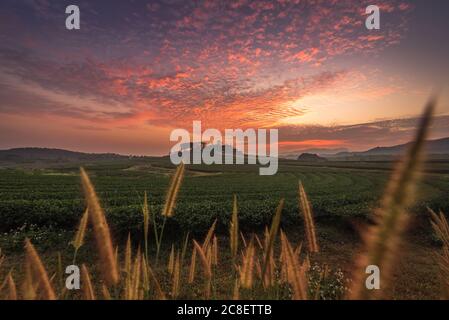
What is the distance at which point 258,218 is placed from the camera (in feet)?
47.9

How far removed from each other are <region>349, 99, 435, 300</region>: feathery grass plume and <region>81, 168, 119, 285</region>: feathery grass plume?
173cm

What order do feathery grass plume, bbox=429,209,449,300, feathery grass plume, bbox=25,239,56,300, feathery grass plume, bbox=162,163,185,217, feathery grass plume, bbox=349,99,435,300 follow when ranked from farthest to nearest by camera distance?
feathery grass plume, bbox=162,163,185,217
feathery grass plume, bbox=429,209,449,300
feathery grass plume, bbox=25,239,56,300
feathery grass plume, bbox=349,99,435,300

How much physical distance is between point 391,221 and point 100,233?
1.97m

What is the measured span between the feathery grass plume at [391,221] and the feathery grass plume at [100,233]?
1727 mm

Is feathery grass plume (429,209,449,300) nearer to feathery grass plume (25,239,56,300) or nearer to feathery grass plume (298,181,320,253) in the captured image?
feathery grass plume (298,181,320,253)

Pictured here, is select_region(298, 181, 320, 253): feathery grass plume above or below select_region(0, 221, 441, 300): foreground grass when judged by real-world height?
above

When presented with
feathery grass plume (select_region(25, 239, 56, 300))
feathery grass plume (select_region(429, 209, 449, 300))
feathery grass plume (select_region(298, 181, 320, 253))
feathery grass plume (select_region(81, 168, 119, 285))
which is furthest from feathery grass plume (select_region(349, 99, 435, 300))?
feathery grass plume (select_region(25, 239, 56, 300))

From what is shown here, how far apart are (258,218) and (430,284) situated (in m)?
7.92

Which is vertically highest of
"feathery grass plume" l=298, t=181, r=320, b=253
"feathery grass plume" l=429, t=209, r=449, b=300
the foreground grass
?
"feathery grass plume" l=298, t=181, r=320, b=253

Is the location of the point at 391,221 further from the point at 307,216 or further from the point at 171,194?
the point at 171,194

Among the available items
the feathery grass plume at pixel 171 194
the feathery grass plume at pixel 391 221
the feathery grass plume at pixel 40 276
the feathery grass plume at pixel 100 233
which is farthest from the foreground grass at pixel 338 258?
the feathery grass plume at pixel 391 221

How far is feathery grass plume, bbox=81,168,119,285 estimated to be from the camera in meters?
1.92
